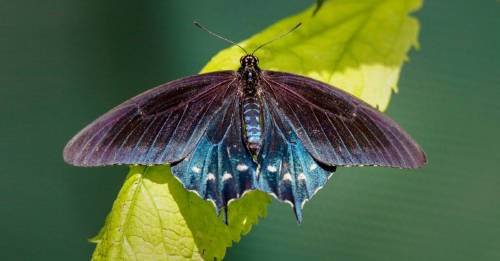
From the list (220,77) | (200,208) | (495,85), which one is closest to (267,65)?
(220,77)

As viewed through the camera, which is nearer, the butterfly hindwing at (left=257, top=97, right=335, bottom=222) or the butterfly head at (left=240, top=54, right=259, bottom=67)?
the butterfly hindwing at (left=257, top=97, right=335, bottom=222)

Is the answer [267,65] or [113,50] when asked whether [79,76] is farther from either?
[267,65]

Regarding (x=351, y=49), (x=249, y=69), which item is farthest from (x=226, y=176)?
(x=351, y=49)

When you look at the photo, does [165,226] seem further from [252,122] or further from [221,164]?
[252,122]

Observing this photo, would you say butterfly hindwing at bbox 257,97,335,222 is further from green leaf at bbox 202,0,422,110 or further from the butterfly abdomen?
green leaf at bbox 202,0,422,110

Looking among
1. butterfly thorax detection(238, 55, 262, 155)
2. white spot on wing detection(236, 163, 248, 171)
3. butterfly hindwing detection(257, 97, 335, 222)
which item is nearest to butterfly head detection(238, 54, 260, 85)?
butterfly thorax detection(238, 55, 262, 155)

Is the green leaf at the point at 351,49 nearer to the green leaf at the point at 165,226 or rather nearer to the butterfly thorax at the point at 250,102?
the butterfly thorax at the point at 250,102
